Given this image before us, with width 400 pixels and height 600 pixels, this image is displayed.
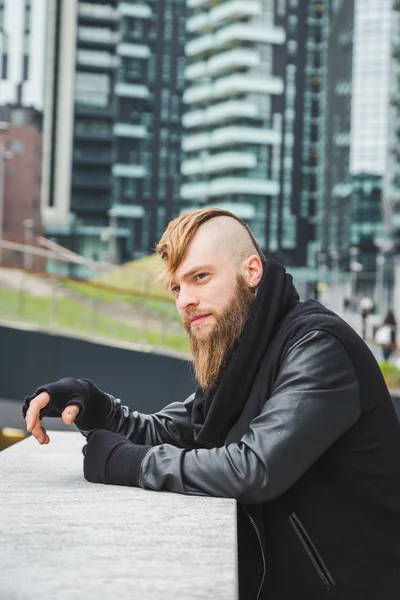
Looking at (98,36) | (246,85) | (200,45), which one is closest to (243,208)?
(246,85)

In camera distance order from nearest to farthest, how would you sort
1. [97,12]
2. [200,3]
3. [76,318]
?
[76,318], [97,12], [200,3]

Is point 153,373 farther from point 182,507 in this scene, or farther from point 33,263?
point 182,507

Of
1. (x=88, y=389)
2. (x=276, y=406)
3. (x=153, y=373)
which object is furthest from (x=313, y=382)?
(x=153, y=373)

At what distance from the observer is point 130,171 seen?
230 feet

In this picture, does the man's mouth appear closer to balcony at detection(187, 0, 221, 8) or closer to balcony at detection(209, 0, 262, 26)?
balcony at detection(209, 0, 262, 26)

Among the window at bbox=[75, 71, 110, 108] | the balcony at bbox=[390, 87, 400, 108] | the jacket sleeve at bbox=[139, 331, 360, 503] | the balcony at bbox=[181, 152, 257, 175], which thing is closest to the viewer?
the jacket sleeve at bbox=[139, 331, 360, 503]

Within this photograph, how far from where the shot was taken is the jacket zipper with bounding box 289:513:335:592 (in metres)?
1.44

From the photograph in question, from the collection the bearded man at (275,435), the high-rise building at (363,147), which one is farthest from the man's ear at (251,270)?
the high-rise building at (363,147)

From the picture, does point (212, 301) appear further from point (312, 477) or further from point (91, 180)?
point (91, 180)

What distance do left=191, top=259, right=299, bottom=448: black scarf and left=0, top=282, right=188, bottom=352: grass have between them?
10021 mm

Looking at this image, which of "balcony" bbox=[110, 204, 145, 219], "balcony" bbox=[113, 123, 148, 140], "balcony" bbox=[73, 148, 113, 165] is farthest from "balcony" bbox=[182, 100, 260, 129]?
"balcony" bbox=[110, 204, 145, 219]

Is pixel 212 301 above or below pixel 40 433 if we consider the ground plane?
above

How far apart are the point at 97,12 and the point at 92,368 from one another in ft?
201

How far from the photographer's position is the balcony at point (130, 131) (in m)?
70.1
